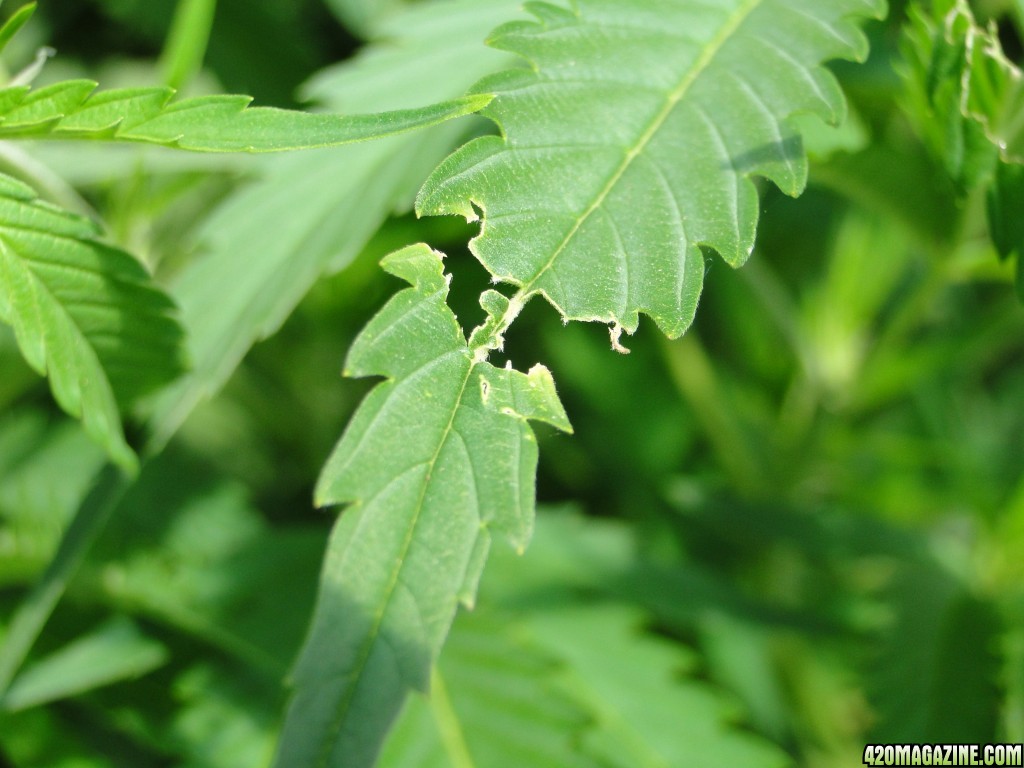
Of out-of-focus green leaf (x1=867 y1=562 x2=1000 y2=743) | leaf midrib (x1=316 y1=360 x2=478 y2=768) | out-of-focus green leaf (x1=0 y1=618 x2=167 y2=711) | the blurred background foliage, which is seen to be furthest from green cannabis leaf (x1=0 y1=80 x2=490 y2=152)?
out-of-focus green leaf (x1=867 y1=562 x2=1000 y2=743)

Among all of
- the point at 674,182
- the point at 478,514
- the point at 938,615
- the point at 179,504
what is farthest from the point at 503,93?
the point at 938,615

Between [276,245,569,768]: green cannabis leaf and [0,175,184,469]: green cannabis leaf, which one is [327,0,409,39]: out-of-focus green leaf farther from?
[276,245,569,768]: green cannabis leaf

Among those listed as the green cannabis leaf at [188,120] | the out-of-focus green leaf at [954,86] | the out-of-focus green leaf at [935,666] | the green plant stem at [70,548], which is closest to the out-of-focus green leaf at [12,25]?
the green cannabis leaf at [188,120]

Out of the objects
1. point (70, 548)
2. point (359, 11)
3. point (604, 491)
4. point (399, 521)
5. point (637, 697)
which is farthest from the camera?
point (604, 491)

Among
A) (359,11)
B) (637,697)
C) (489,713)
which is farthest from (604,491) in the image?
(359,11)

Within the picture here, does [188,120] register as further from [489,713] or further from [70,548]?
[489,713]

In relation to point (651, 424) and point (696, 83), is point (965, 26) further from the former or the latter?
point (651, 424)
